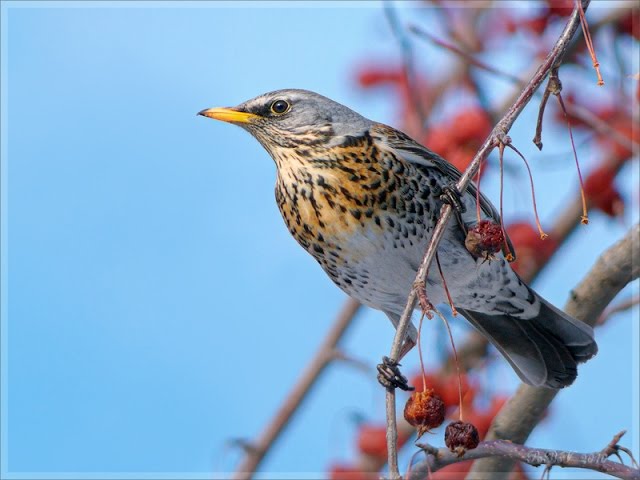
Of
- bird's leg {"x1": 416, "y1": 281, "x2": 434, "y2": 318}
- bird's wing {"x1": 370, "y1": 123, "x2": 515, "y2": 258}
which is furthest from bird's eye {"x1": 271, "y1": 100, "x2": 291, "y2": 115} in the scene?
bird's leg {"x1": 416, "y1": 281, "x2": 434, "y2": 318}

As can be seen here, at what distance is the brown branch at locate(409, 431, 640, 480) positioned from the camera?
2217 millimetres

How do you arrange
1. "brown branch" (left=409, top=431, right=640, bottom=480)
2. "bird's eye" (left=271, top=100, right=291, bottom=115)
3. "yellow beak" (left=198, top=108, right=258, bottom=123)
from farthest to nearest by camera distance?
"bird's eye" (left=271, top=100, right=291, bottom=115), "yellow beak" (left=198, top=108, right=258, bottom=123), "brown branch" (left=409, top=431, right=640, bottom=480)

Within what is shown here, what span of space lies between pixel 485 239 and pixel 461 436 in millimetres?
524

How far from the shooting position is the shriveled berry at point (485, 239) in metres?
2.43

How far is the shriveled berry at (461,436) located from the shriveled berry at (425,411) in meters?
0.08

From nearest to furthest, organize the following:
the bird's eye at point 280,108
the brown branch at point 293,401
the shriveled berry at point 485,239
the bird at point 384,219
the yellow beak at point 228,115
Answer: the shriveled berry at point 485,239 < the bird at point 384,219 < the yellow beak at point 228,115 < the bird's eye at point 280,108 < the brown branch at point 293,401

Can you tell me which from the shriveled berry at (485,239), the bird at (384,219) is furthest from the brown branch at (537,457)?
the bird at (384,219)

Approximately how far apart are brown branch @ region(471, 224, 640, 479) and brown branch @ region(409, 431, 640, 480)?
37.3 inches

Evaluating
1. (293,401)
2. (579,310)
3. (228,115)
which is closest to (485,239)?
A: (579,310)

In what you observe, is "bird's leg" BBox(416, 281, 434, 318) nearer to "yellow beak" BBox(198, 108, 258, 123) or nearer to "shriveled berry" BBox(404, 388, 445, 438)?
"shriveled berry" BBox(404, 388, 445, 438)

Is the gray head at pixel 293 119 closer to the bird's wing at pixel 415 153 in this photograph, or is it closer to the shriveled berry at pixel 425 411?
the bird's wing at pixel 415 153

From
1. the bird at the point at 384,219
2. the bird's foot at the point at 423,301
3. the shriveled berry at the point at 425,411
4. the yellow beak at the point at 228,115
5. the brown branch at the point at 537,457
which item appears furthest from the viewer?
the yellow beak at the point at 228,115

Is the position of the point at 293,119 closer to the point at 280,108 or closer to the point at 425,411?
the point at 280,108

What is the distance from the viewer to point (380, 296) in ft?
11.3
